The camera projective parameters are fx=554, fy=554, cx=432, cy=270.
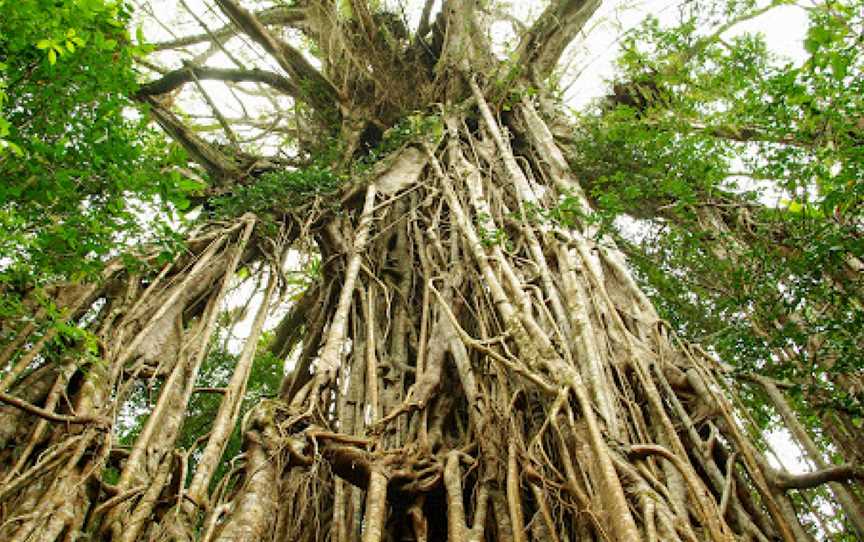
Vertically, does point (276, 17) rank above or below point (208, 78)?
above

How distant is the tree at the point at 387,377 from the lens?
6.26 feet

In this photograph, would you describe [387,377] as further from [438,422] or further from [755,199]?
[755,199]

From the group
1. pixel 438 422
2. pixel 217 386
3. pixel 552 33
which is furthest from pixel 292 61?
pixel 438 422

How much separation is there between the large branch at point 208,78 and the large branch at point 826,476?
14.6 ft

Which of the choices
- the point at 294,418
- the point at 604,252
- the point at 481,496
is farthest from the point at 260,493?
the point at 604,252

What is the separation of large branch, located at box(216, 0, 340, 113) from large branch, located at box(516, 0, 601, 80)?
1872 millimetres

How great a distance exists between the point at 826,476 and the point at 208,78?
15.6ft

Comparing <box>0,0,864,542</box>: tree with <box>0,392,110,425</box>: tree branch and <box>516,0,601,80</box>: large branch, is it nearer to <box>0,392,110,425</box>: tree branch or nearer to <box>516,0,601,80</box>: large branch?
<box>0,392,110,425</box>: tree branch

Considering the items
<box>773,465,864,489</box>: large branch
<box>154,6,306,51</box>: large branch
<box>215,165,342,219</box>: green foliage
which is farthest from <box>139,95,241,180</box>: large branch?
<box>773,465,864,489</box>: large branch

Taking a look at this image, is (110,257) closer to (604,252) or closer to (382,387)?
(382,387)

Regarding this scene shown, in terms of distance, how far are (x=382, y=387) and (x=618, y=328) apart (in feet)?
4.23

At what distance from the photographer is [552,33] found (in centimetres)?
552

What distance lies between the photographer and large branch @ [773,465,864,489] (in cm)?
185

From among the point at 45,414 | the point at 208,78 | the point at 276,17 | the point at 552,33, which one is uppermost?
the point at 276,17
